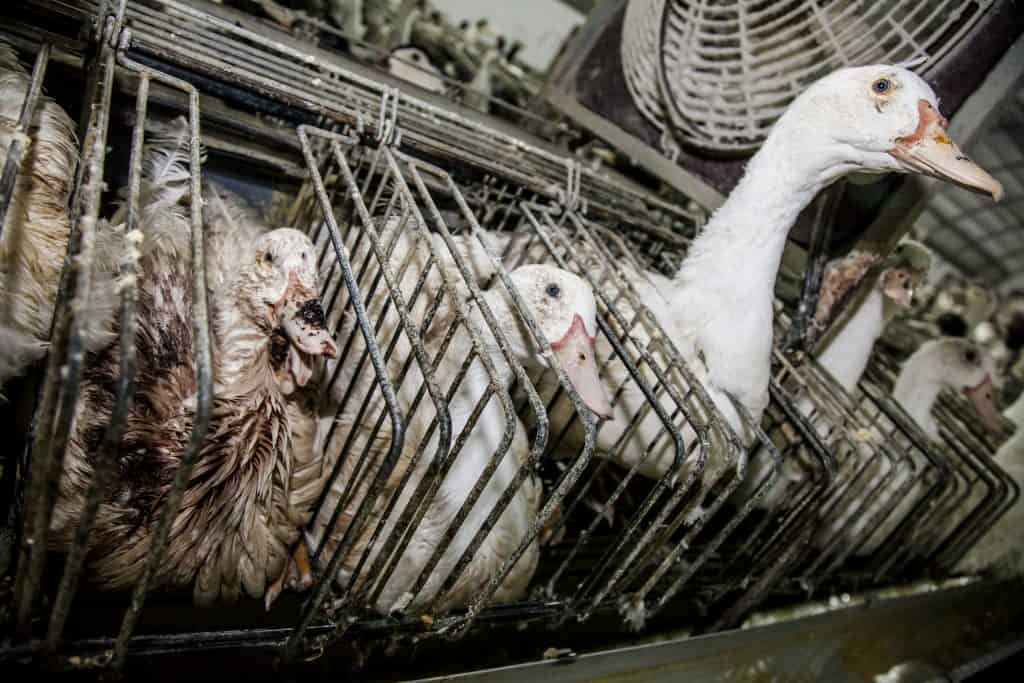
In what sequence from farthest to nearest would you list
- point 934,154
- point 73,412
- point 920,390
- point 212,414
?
point 920,390 < point 934,154 < point 212,414 < point 73,412

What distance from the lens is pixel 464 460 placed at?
1.10 meters

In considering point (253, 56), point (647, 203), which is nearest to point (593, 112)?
point (647, 203)

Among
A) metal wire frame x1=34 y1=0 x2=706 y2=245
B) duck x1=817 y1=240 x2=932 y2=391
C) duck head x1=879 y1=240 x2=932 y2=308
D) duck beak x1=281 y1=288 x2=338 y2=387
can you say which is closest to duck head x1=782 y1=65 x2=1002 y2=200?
metal wire frame x1=34 y1=0 x2=706 y2=245

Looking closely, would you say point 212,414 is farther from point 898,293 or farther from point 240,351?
point 898,293

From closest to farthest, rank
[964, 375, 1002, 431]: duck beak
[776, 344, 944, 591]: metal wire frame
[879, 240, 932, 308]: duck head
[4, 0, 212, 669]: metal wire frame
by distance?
[4, 0, 212, 669]: metal wire frame < [776, 344, 944, 591]: metal wire frame < [879, 240, 932, 308]: duck head < [964, 375, 1002, 431]: duck beak

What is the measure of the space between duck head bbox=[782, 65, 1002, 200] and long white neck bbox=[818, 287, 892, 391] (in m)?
0.75

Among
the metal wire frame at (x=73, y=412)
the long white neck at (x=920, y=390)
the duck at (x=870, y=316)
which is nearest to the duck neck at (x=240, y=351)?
the metal wire frame at (x=73, y=412)

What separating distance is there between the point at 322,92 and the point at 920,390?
2.46 m

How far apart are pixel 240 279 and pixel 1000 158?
7.49 meters

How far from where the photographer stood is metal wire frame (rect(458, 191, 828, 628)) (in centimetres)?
110

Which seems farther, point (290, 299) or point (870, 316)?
point (870, 316)

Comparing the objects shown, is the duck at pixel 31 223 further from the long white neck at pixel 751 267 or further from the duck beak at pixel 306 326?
the long white neck at pixel 751 267

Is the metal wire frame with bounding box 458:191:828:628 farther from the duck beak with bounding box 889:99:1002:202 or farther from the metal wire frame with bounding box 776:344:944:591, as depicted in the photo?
the duck beak with bounding box 889:99:1002:202

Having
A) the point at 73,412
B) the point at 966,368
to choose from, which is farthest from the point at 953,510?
the point at 73,412
